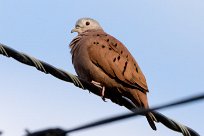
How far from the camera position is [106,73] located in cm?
743

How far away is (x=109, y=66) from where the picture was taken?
24.4 ft

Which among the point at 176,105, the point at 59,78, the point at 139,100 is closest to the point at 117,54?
the point at 139,100

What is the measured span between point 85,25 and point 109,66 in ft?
7.55

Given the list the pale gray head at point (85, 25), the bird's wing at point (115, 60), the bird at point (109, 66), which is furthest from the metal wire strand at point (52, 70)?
the pale gray head at point (85, 25)

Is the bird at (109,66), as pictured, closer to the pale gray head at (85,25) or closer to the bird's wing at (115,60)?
the bird's wing at (115,60)

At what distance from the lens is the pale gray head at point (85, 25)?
9452 mm

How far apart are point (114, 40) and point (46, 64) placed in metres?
3.66

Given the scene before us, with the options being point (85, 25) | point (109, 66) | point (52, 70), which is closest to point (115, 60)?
point (109, 66)

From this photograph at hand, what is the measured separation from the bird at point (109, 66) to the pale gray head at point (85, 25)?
1110 millimetres

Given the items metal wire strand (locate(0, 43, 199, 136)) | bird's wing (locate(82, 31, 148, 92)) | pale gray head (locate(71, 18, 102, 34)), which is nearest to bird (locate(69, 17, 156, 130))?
bird's wing (locate(82, 31, 148, 92))

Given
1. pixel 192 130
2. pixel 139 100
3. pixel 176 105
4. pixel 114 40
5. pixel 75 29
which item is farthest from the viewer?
pixel 75 29

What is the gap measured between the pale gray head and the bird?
43.7 inches

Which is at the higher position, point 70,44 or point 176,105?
point 176,105

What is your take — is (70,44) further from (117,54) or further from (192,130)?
(192,130)
